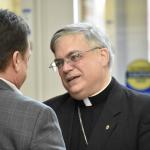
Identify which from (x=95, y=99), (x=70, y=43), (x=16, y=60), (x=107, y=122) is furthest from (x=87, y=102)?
(x=16, y=60)

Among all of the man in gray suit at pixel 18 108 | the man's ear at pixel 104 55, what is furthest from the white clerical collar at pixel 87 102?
the man in gray suit at pixel 18 108

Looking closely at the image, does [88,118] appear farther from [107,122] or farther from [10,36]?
[10,36]

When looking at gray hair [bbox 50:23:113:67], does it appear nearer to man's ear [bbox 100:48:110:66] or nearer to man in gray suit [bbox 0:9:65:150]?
man's ear [bbox 100:48:110:66]

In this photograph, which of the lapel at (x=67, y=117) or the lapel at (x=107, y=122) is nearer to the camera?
the lapel at (x=107, y=122)

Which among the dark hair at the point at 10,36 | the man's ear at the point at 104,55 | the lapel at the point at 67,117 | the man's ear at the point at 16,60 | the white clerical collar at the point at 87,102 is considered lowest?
the lapel at the point at 67,117

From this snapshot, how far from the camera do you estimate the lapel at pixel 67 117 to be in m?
1.85

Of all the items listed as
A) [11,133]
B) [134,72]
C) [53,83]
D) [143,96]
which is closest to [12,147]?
[11,133]

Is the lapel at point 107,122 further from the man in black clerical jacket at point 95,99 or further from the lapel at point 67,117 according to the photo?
the lapel at point 67,117

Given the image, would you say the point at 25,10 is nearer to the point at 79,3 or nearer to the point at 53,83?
the point at 79,3

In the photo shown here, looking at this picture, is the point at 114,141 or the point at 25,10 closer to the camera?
the point at 114,141

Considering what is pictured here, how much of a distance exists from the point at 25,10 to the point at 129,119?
1.10m

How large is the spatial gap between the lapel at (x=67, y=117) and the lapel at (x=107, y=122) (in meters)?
0.15

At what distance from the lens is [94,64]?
1810mm

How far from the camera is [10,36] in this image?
1271 mm
